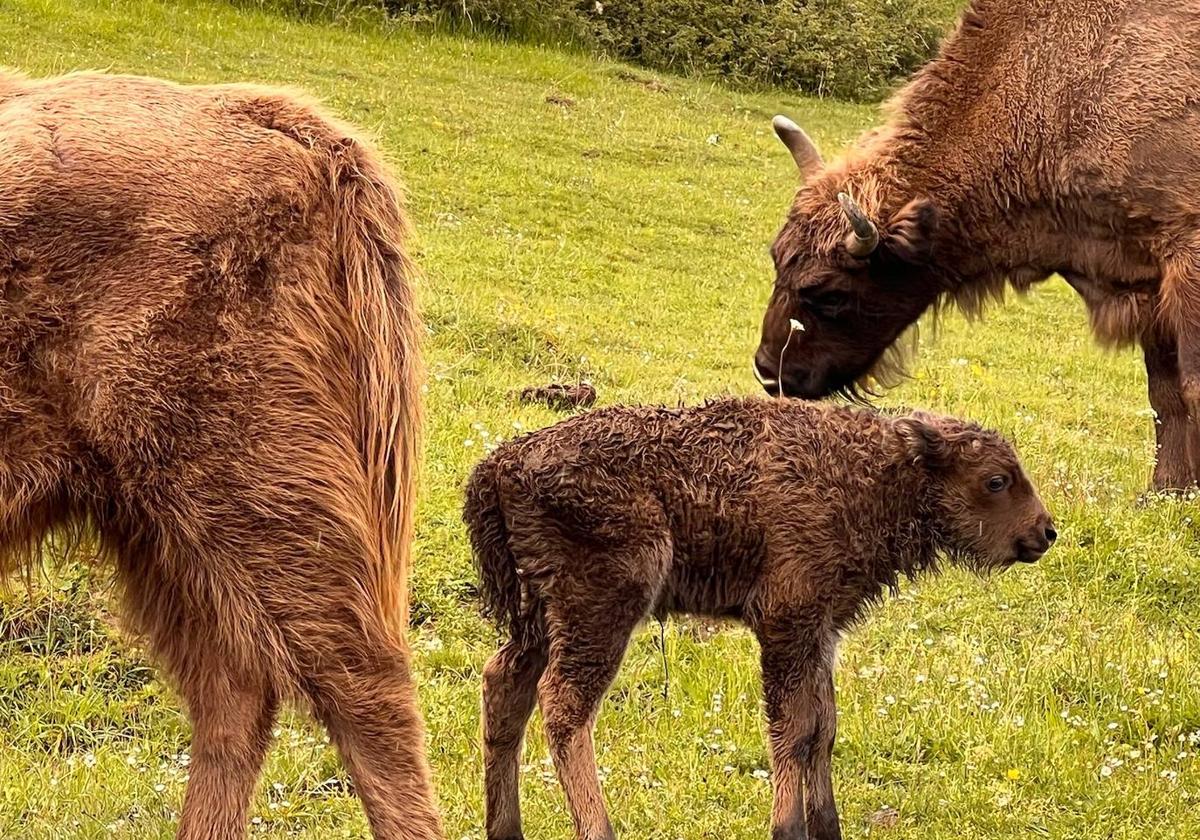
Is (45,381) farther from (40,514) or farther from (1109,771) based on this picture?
(1109,771)

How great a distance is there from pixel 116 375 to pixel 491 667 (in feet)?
5.10

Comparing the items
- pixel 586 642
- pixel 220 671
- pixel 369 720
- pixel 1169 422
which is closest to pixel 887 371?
pixel 1169 422

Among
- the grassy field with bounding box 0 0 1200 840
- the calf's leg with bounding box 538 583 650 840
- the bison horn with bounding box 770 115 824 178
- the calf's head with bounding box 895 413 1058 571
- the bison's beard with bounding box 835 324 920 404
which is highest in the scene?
the bison horn with bounding box 770 115 824 178

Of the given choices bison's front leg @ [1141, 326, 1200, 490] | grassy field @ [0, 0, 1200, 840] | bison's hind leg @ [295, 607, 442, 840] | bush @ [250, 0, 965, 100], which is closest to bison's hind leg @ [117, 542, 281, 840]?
bison's hind leg @ [295, 607, 442, 840]

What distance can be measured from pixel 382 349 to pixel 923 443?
1.87 metres

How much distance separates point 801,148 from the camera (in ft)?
27.4

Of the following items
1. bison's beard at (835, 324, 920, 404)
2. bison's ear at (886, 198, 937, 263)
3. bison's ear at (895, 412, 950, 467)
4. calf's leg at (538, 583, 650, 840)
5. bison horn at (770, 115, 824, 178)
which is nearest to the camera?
calf's leg at (538, 583, 650, 840)

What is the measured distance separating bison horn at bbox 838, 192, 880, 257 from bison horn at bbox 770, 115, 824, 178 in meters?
0.82

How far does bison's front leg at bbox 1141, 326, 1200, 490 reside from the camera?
7727 mm

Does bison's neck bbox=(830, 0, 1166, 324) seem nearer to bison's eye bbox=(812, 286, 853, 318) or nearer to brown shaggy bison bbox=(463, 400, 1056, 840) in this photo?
bison's eye bbox=(812, 286, 853, 318)

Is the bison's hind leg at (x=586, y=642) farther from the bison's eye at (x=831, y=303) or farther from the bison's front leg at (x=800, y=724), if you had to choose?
the bison's eye at (x=831, y=303)

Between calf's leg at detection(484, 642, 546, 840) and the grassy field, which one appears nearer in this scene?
calf's leg at detection(484, 642, 546, 840)

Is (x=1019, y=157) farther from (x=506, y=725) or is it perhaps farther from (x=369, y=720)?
(x=369, y=720)

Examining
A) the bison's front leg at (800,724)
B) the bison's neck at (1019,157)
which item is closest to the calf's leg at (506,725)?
the bison's front leg at (800,724)
